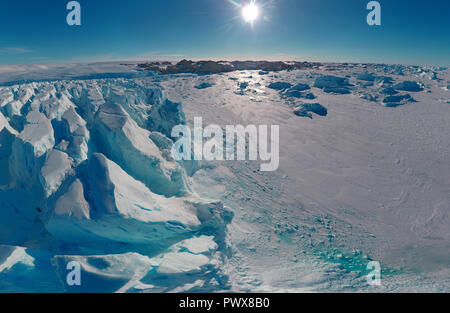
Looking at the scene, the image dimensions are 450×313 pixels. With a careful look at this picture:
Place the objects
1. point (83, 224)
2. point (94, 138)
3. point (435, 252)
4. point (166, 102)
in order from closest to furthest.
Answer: point (83, 224), point (435, 252), point (94, 138), point (166, 102)

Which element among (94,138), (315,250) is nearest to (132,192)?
(94,138)

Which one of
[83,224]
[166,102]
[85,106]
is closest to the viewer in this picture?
[83,224]

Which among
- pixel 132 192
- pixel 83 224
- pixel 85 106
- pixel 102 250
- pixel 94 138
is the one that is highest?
pixel 85 106

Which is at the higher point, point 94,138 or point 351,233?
point 94,138

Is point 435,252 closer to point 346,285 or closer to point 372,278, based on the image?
point 372,278

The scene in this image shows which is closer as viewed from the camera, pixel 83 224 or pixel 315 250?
pixel 83 224

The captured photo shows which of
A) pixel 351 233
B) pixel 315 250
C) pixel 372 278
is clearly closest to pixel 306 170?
pixel 351 233
